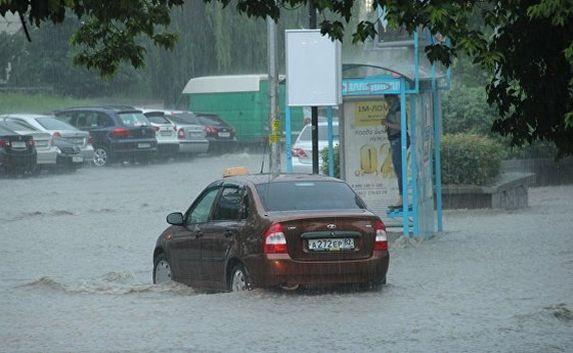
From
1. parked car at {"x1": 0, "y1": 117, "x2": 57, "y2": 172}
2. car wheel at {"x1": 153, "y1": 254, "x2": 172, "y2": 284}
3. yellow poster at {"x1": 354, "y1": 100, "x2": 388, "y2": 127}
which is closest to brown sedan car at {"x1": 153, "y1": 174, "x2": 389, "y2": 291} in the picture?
car wheel at {"x1": 153, "y1": 254, "x2": 172, "y2": 284}

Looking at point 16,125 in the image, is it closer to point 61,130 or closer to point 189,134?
point 61,130

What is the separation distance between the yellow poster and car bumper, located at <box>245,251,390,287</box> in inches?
302

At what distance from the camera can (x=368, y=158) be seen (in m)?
22.1

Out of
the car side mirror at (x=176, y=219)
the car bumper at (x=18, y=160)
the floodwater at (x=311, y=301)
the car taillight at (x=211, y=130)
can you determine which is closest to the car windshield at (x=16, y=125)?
the car bumper at (x=18, y=160)

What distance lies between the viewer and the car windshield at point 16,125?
Result: 39812mm

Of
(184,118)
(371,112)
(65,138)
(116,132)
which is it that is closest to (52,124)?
(65,138)

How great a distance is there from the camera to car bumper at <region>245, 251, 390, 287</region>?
13922 mm

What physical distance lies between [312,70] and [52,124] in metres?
23.4

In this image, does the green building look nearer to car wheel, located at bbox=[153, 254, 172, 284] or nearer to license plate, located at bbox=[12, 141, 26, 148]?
license plate, located at bbox=[12, 141, 26, 148]

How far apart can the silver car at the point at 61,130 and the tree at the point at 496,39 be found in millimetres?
29604

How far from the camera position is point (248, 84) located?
5091 centimetres

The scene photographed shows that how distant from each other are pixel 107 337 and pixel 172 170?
30773 mm

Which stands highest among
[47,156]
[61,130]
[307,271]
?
[61,130]

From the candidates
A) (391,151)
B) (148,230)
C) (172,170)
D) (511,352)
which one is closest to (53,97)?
(172,170)
